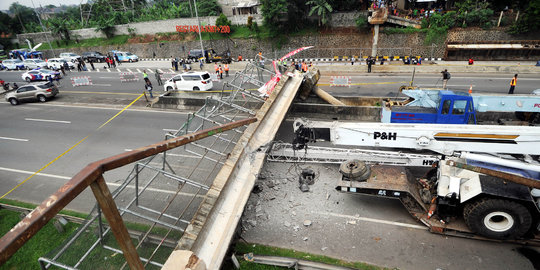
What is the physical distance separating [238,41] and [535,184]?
40.1 m

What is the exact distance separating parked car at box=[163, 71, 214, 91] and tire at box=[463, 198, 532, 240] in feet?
63.7

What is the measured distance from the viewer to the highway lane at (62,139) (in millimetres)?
11828

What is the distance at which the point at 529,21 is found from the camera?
2642 centimetres

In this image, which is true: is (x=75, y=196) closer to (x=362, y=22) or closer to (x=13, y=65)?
(x=362, y=22)

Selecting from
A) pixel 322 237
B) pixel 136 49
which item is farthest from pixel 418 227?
pixel 136 49

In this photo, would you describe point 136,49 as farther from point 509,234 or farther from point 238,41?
point 509,234

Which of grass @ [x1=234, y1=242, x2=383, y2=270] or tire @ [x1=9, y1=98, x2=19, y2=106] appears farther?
tire @ [x1=9, y1=98, x2=19, y2=106]

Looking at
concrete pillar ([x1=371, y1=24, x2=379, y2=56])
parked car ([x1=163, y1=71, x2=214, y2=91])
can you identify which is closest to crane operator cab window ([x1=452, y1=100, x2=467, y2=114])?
parked car ([x1=163, y1=71, x2=214, y2=91])

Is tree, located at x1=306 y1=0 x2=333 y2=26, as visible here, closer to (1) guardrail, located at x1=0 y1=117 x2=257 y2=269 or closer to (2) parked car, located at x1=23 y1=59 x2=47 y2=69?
(1) guardrail, located at x1=0 y1=117 x2=257 y2=269

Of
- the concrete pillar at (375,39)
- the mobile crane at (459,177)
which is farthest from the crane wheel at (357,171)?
the concrete pillar at (375,39)

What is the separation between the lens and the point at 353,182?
8508 mm

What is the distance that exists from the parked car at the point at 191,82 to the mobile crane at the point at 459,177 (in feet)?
47.9

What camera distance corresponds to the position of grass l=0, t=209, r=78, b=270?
24.7 feet

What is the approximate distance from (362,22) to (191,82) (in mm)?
23212
